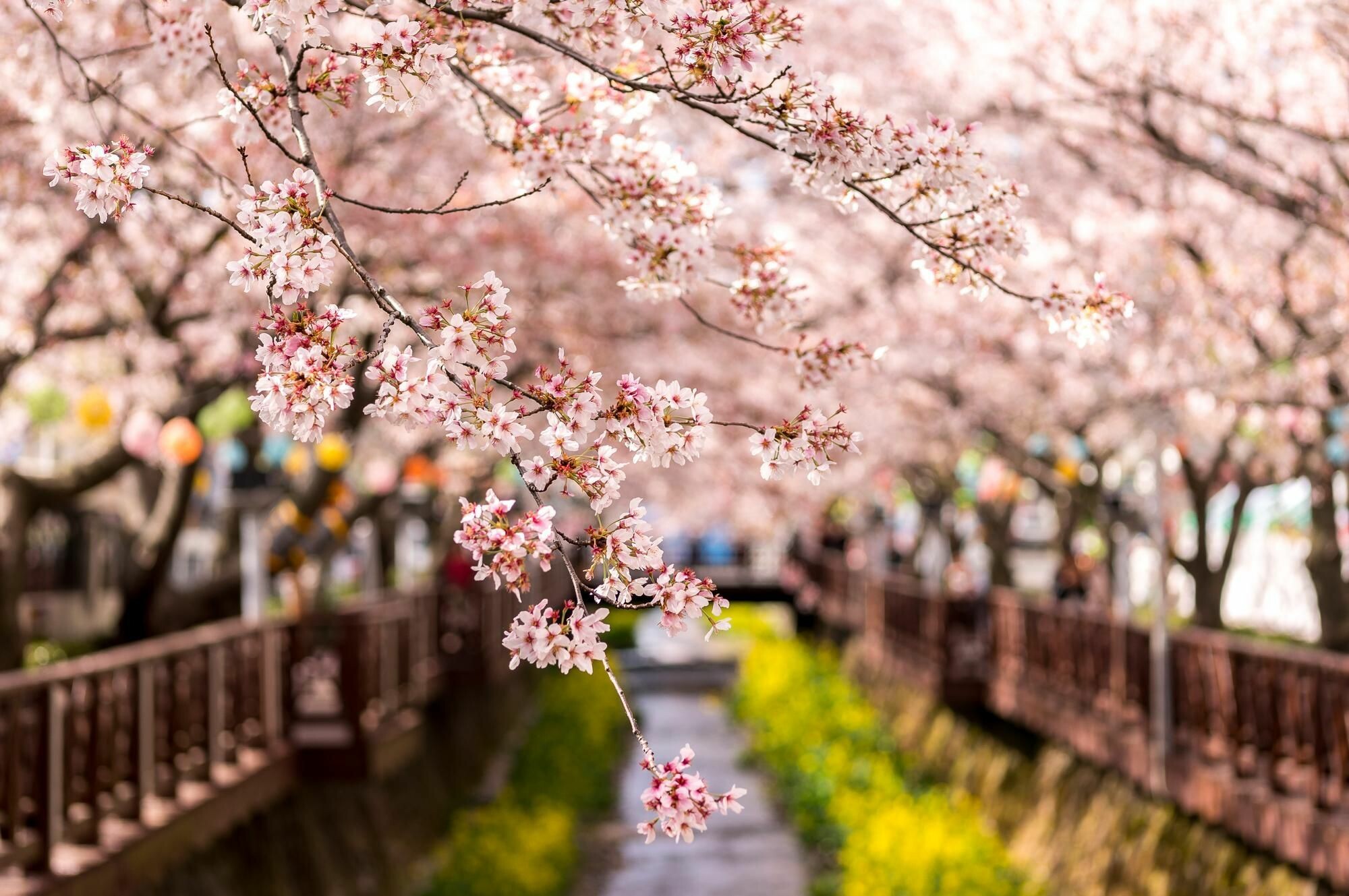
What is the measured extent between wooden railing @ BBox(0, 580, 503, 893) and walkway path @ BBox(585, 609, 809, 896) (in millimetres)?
4089

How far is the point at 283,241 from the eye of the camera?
117 inches

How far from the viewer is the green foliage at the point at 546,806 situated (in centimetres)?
1430

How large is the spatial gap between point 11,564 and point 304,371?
28.7 feet

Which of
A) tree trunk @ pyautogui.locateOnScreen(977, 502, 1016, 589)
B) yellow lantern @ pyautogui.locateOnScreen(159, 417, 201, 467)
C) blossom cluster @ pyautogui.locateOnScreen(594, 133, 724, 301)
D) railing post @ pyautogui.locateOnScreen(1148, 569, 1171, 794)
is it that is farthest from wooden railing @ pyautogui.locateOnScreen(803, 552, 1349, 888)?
yellow lantern @ pyautogui.locateOnScreen(159, 417, 201, 467)

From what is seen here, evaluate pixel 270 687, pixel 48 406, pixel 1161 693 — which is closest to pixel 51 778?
pixel 270 687

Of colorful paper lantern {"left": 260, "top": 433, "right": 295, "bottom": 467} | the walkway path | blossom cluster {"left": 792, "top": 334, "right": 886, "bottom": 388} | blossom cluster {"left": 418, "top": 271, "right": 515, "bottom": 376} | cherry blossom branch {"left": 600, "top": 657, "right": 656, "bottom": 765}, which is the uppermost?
colorful paper lantern {"left": 260, "top": 433, "right": 295, "bottom": 467}

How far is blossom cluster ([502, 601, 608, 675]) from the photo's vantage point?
297 centimetres

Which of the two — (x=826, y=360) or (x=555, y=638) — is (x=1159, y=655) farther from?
(x=555, y=638)

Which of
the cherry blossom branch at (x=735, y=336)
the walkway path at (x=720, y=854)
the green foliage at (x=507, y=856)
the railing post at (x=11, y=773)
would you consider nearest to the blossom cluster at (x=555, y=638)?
the cherry blossom branch at (x=735, y=336)

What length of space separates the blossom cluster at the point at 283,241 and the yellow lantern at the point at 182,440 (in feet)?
32.1

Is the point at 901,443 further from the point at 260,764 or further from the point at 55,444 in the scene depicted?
the point at 55,444

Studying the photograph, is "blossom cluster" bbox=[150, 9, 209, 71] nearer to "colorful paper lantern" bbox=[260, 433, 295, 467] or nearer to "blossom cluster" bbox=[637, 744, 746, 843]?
"blossom cluster" bbox=[637, 744, 746, 843]

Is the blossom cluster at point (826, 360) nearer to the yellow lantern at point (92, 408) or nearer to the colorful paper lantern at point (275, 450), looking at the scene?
the yellow lantern at point (92, 408)

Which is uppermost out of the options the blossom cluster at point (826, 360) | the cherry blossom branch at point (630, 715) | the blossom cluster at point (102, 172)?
the blossom cluster at point (102, 172)
